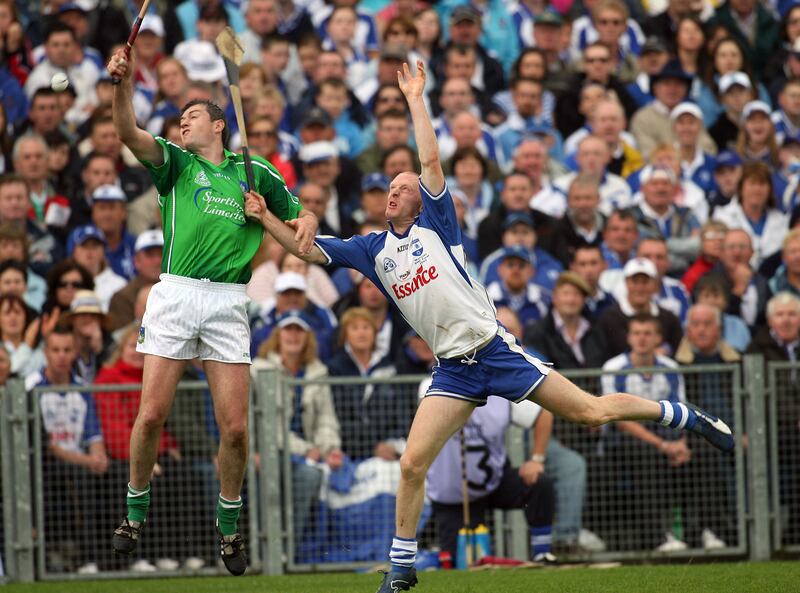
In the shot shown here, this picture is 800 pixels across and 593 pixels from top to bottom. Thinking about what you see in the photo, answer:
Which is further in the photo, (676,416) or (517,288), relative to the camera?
(517,288)

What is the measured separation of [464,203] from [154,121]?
11.5 ft

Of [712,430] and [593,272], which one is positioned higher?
[593,272]

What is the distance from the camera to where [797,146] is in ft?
56.6

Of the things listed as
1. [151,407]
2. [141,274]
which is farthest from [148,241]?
[151,407]

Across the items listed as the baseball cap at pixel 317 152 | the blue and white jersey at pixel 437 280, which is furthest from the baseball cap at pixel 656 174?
the blue and white jersey at pixel 437 280

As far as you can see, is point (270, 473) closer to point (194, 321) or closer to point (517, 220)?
point (194, 321)

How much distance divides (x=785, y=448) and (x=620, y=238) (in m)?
3.19

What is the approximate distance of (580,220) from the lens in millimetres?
15766

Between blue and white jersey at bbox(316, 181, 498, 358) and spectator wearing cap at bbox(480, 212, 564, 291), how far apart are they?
509 centimetres

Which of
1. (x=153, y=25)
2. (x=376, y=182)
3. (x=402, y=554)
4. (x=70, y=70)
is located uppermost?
(x=153, y=25)

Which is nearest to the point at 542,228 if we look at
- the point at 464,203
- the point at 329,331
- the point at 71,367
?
the point at 464,203

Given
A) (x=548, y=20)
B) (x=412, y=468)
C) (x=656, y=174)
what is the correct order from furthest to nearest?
(x=548, y=20) → (x=656, y=174) → (x=412, y=468)

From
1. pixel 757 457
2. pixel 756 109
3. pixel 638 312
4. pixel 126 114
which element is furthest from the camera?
pixel 756 109

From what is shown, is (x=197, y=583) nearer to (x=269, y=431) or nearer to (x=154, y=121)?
(x=269, y=431)
